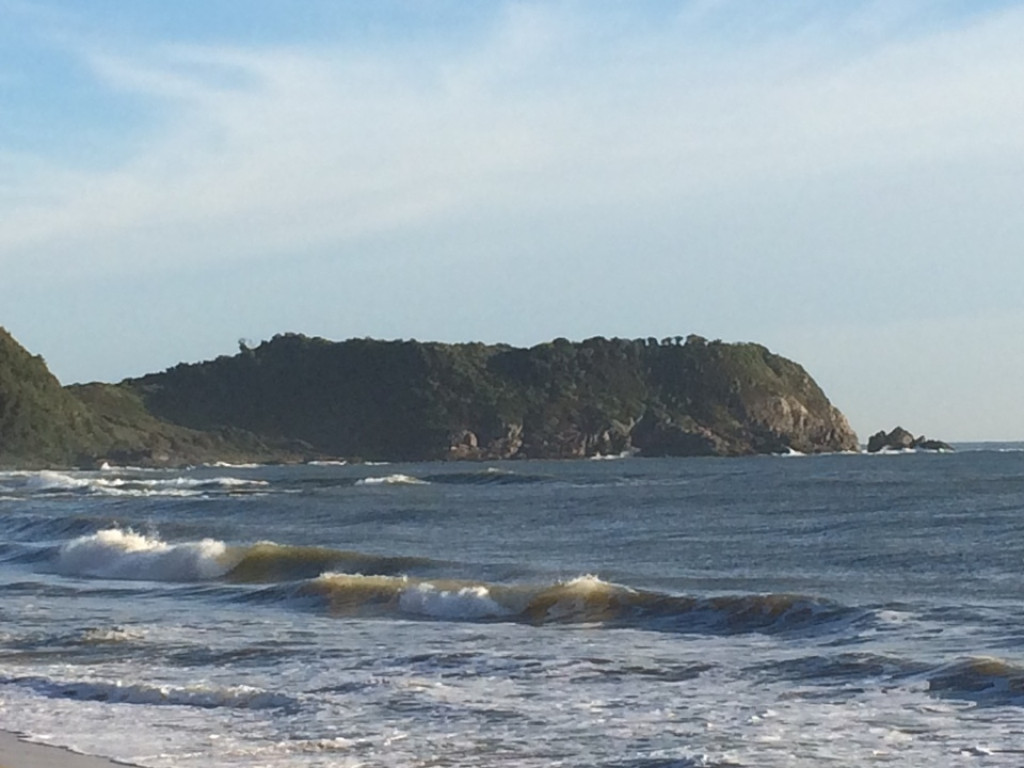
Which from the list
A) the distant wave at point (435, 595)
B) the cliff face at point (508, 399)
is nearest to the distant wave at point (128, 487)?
the distant wave at point (435, 595)

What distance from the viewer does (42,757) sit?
460 inches

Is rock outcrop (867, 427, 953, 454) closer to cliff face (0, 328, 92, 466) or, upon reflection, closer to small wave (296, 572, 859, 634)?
cliff face (0, 328, 92, 466)

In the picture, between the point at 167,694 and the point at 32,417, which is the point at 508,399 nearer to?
the point at 32,417

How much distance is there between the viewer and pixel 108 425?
501ft

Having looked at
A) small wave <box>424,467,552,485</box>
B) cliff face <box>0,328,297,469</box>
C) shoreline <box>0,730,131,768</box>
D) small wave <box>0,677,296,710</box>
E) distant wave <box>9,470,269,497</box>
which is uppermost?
cliff face <box>0,328,297,469</box>

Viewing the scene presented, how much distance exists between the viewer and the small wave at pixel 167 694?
45.4 feet

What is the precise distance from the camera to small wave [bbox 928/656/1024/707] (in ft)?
43.7

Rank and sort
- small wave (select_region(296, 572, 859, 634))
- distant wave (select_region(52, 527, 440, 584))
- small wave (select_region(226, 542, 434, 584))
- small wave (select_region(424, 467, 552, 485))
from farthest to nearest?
small wave (select_region(424, 467, 552, 485))
distant wave (select_region(52, 527, 440, 584))
small wave (select_region(226, 542, 434, 584))
small wave (select_region(296, 572, 859, 634))

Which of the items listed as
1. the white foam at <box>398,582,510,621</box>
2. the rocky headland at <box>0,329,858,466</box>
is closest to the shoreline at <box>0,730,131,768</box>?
the white foam at <box>398,582,510,621</box>

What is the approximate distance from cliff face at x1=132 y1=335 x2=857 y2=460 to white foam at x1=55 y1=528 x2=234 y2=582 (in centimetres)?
13516

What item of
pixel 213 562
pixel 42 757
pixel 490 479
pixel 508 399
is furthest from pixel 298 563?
pixel 508 399

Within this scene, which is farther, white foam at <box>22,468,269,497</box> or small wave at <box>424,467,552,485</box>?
small wave at <box>424,467,552,485</box>

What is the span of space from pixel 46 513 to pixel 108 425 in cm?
10529

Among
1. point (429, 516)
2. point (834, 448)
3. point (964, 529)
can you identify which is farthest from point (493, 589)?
point (834, 448)
